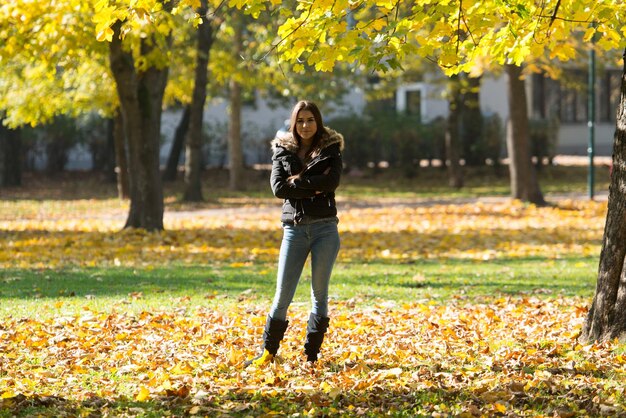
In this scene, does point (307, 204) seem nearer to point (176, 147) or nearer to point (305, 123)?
point (305, 123)

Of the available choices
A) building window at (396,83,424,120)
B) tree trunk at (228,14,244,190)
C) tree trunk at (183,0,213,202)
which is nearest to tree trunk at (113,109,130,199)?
tree trunk at (183,0,213,202)

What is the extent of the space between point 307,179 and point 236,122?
1001 inches

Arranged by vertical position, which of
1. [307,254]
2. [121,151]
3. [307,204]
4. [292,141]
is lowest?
[307,254]

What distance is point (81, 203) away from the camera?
29969 millimetres

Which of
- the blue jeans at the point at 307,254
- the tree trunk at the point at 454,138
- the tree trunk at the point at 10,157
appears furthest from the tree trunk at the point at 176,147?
the blue jeans at the point at 307,254

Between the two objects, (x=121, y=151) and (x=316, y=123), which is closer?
(x=316, y=123)

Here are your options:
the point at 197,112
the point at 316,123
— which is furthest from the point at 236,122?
the point at 316,123

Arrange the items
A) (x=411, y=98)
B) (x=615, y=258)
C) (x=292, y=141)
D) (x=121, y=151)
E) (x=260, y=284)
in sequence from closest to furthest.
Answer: (x=292, y=141) < (x=615, y=258) < (x=260, y=284) < (x=121, y=151) < (x=411, y=98)

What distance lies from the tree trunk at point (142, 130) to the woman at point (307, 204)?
37.8ft

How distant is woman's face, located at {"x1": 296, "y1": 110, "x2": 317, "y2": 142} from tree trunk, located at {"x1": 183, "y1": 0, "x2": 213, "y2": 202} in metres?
18.0

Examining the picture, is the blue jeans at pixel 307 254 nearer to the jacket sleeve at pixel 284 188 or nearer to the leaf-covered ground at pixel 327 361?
the jacket sleeve at pixel 284 188

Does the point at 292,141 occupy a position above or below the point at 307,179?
above

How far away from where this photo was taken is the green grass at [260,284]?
10.9 m

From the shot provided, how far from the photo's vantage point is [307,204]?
7059 mm
